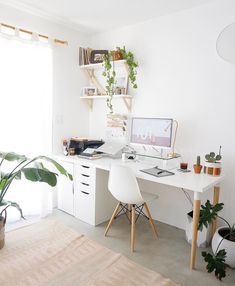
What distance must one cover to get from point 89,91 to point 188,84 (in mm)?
Result: 1365

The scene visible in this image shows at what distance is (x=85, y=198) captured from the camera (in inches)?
106

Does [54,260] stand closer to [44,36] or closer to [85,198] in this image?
[85,198]

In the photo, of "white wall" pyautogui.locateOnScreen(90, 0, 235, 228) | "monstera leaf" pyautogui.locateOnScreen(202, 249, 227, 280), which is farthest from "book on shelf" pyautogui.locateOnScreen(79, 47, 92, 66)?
"monstera leaf" pyautogui.locateOnScreen(202, 249, 227, 280)

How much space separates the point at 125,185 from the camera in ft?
6.95

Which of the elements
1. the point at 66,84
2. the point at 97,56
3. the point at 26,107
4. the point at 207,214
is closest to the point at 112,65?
the point at 97,56

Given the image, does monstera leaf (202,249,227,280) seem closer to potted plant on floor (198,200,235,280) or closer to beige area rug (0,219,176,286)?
potted plant on floor (198,200,235,280)

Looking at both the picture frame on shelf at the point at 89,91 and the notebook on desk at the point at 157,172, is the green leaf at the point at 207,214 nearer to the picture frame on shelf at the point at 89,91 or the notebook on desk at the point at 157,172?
the notebook on desk at the point at 157,172

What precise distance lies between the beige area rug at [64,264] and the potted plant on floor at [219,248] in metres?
0.34

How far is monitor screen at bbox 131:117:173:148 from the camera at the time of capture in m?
2.44

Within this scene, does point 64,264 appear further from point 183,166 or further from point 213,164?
point 213,164

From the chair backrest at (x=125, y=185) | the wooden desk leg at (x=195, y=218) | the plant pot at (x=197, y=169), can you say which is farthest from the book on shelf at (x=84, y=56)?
the wooden desk leg at (x=195, y=218)

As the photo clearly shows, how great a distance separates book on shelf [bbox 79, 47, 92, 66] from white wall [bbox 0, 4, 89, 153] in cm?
5

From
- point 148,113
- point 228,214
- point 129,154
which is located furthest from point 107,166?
point 228,214

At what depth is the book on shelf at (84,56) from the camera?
3182mm
